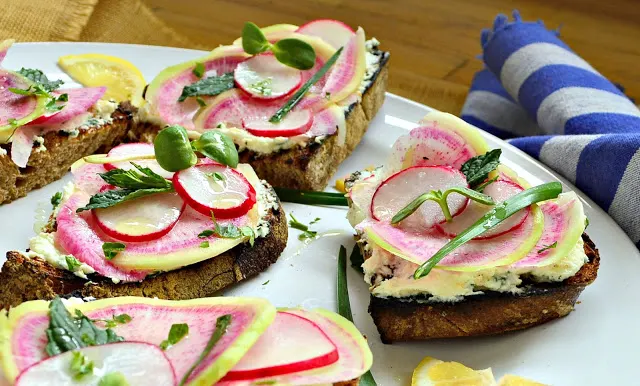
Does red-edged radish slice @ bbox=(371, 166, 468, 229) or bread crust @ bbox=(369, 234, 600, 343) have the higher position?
red-edged radish slice @ bbox=(371, 166, 468, 229)

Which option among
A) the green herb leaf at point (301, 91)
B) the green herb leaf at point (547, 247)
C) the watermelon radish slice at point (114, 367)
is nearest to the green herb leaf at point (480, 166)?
the green herb leaf at point (547, 247)

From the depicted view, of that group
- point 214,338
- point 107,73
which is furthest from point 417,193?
point 107,73

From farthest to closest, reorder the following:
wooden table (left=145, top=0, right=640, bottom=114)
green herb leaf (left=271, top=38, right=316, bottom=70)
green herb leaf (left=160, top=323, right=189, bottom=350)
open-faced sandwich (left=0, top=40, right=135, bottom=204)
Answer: wooden table (left=145, top=0, right=640, bottom=114), green herb leaf (left=271, top=38, right=316, bottom=70), open-faced sandwich (left=0, top=40, right=135, bottom=204), green herb leaf (left=160, top=323, right=189, bottom=350)

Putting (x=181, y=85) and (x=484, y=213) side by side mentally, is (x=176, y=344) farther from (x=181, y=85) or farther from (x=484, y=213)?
(x=181, y=85)

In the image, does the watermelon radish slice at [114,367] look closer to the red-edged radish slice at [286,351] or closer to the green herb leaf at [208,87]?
the red-edged radish slice at [286,351]

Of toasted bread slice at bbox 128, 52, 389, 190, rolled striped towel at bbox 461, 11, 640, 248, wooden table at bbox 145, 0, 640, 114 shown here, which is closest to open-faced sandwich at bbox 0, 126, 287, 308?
toasted bread slice at bbox 128, 52, 389, 190

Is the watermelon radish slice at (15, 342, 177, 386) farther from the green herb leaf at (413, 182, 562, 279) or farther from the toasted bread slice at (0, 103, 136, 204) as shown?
the toasted bread slice at (0, 103, 136, 204)
